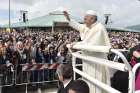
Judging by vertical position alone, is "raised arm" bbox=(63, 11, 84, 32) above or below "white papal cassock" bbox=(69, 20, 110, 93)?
above

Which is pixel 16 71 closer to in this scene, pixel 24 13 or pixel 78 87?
pixel 78 87

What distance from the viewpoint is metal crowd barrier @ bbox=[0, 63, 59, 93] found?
13.5 m

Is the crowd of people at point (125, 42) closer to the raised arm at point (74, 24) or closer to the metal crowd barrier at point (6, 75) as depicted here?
the raised arm at point (74, 24)

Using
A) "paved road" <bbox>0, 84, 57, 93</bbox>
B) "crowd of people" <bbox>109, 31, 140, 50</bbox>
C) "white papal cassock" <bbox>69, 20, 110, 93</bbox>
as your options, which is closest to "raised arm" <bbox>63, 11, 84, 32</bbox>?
"white papal cassock" <bbox>69, 20, 110, 93</bbox>

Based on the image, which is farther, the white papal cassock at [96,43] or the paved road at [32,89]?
the paved road at [32,89]

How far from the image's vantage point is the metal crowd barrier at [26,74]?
1355 centimetres

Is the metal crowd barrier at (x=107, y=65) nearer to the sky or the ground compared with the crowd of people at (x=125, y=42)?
nearer to the sky

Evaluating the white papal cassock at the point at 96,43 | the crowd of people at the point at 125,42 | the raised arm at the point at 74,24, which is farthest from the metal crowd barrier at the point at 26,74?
the white papal cassock at the point at 96,43

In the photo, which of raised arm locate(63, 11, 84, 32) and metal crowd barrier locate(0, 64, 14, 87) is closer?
raised arm locate(63, 11, 84, 32)

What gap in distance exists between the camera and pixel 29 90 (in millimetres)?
14023

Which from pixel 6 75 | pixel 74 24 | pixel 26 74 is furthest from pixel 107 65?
pixel 26 74

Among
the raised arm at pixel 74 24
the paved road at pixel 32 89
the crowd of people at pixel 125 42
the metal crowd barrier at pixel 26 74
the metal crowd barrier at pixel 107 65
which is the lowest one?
the paved road at pixel 32 89

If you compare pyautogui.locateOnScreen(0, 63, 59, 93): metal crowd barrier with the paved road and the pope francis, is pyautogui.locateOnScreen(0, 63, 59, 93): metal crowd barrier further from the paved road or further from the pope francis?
the pope francis

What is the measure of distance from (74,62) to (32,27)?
87.5 meters
